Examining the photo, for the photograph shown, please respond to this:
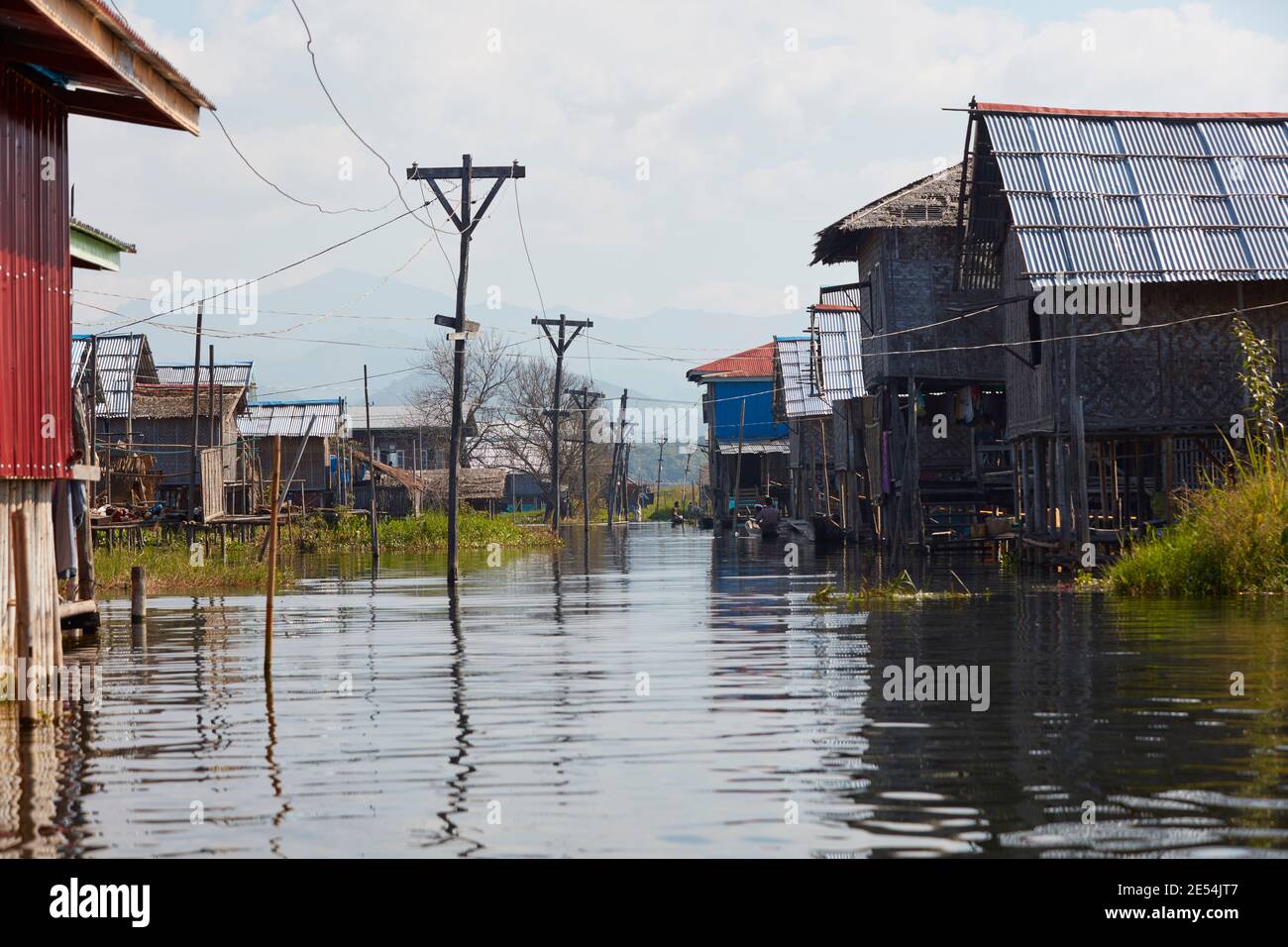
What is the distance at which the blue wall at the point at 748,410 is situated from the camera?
7231cm

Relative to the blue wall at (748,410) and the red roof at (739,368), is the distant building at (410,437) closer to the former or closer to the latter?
the red roof at (739,368)

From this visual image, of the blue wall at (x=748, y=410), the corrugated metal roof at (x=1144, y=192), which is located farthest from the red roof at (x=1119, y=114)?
the blue wall at (x=748, y=410)

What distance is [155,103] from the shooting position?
13547 millimetres

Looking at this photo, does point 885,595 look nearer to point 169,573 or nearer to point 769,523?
point 169,573

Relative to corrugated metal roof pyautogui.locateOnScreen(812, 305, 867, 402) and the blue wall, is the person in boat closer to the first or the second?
corrugated metal roof pyautogui.locateOnScreen(812, 305, 867, 402)

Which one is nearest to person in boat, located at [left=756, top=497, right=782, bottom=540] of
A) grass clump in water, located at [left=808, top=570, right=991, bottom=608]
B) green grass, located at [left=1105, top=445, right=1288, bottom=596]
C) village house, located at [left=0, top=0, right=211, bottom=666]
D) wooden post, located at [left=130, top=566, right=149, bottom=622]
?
grass clump in water, located at [left=808, top=570, right=991, bottom=608]

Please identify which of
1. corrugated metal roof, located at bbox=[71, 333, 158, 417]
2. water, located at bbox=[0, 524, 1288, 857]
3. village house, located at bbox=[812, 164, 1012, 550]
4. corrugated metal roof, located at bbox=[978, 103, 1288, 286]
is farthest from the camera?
corrugated metal roof, located at bbox=[71, 333, 158, 417]

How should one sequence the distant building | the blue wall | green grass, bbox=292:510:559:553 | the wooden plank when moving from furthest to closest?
the distant building → the blue wall → green grass, bbox=292:510:559:553 → the wooden plank

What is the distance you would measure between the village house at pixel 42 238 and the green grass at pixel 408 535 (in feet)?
110

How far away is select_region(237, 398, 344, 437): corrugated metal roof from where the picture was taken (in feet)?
184

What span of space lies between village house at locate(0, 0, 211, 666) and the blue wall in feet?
191
